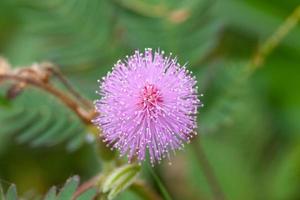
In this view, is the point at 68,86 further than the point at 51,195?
Yes

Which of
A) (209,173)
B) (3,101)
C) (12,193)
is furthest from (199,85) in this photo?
(12,193)

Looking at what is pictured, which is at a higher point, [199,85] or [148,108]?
[199,85]

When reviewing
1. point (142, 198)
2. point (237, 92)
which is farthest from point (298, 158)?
point (142, 198)

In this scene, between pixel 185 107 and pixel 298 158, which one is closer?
pixel 185 107

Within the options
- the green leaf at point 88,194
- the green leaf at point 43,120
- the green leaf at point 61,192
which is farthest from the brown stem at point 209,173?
the green leaf at point 61,192

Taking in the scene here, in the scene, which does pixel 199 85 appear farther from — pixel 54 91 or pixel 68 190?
pixel 68 190

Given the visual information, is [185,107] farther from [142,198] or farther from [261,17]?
[261,17]
